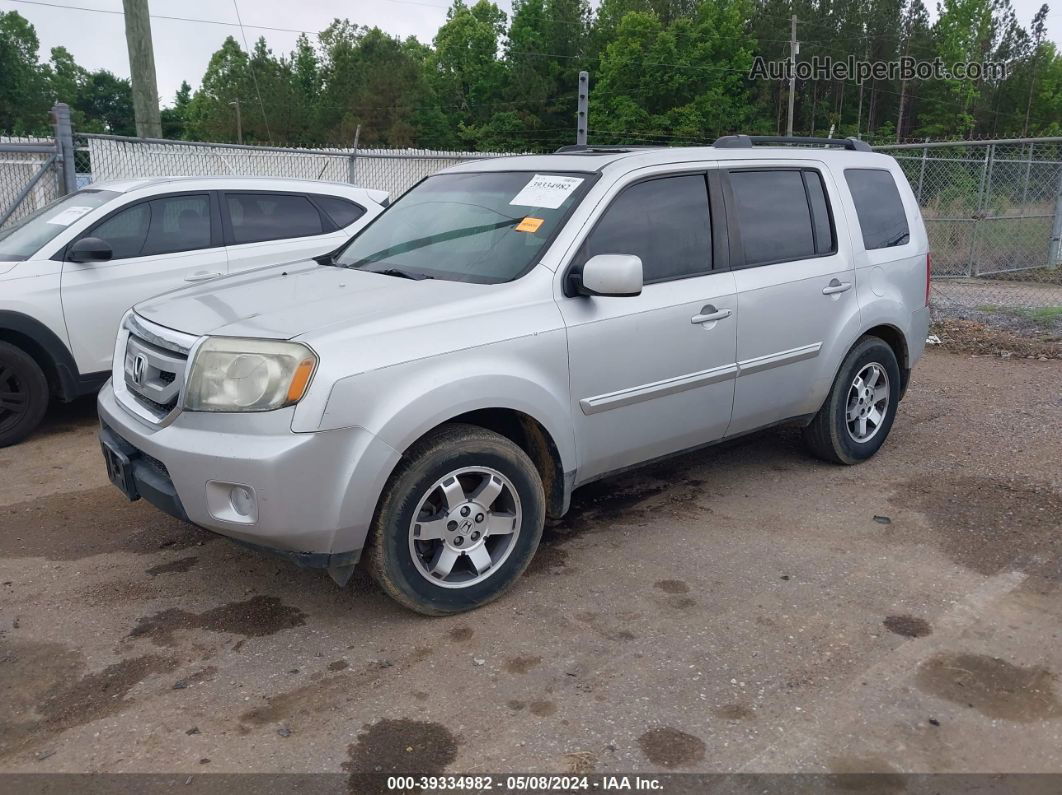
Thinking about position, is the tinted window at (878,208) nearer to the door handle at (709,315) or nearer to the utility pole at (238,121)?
the door handle at (709,315)

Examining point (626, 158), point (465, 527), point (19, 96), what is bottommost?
point (465, 527)

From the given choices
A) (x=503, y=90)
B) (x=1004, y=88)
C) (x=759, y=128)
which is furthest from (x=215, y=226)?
(x=1004, y=88)

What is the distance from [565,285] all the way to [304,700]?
194 centimetres

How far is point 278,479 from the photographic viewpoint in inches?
126

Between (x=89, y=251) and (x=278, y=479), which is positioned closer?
(x=278, y=479)

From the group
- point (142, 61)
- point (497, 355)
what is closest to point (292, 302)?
point (497, 355)

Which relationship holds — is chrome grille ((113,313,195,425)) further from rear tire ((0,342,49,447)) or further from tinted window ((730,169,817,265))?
tinted window ((730,169,817,265))

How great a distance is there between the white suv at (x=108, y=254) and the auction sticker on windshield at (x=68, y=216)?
0.04 feet

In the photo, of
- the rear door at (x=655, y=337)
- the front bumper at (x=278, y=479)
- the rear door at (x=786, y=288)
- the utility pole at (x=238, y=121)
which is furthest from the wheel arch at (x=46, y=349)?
the utility pole at (x=238, y=121)

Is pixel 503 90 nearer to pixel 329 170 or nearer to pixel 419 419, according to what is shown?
pixel 329 170

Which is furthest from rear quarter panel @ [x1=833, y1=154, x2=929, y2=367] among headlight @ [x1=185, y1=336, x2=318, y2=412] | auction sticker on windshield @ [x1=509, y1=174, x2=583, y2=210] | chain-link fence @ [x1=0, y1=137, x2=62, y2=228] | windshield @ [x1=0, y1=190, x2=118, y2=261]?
chain-link fence @ [x1=0, y1=137, x2=62, y2=228]

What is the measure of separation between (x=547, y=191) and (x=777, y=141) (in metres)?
1.81

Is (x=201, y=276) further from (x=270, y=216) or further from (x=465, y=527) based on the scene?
(x=465, y=527)

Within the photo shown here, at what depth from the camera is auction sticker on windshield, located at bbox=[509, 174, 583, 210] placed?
4.21 m
